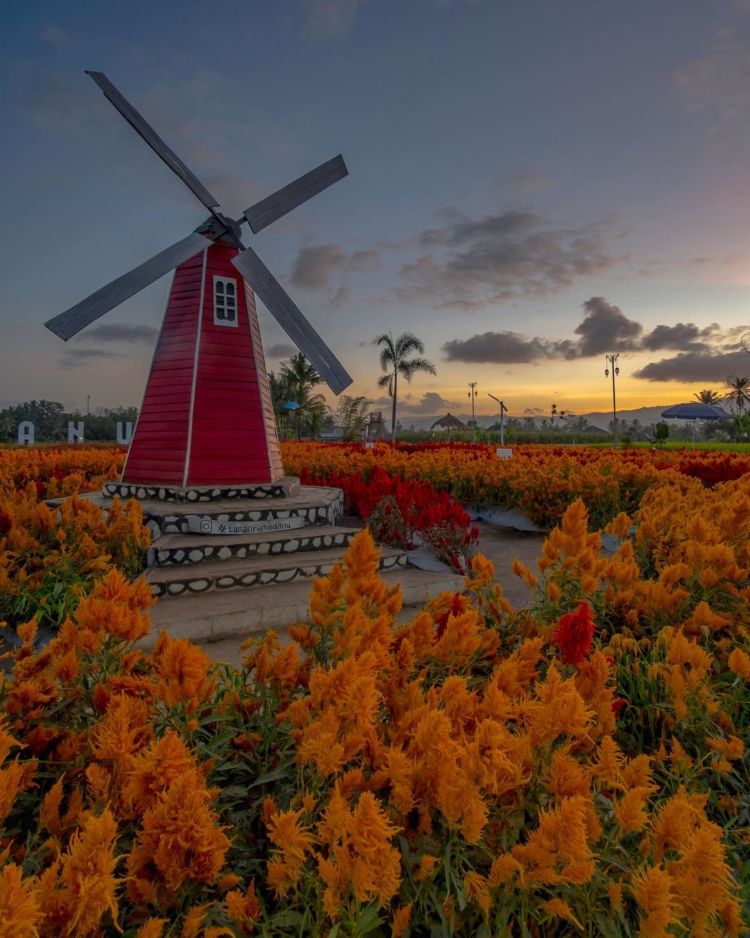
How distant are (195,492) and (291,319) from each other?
3.28 metres

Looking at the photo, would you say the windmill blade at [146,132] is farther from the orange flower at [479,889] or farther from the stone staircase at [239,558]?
the orange flower at [479,889]

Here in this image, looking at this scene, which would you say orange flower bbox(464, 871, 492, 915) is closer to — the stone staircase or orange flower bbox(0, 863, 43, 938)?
orange flower bbox(0, 863, 43, 938)

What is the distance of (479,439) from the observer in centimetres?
4231

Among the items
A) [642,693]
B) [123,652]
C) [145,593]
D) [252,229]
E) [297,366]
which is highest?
[297,366]

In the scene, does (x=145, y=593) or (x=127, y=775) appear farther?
(x=145, y=593)

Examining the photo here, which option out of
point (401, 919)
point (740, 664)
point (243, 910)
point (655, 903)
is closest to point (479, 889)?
point (401, 919)

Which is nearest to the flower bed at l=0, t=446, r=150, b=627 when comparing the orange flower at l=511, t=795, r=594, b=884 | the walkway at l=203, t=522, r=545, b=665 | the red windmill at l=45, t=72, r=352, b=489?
the walkway at l=203, t=522, r=545, b=665

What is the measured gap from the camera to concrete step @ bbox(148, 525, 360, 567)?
5.71m

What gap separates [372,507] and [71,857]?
6625 millimetres

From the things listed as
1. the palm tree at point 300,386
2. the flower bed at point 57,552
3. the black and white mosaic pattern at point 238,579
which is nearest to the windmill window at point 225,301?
the flower bed at point 57,552

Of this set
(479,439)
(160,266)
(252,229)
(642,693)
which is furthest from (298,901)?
(479,439)

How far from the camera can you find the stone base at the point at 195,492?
776 centimetres

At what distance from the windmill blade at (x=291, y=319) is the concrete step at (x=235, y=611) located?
4199mm

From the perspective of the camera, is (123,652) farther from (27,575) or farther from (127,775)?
(27,575)
